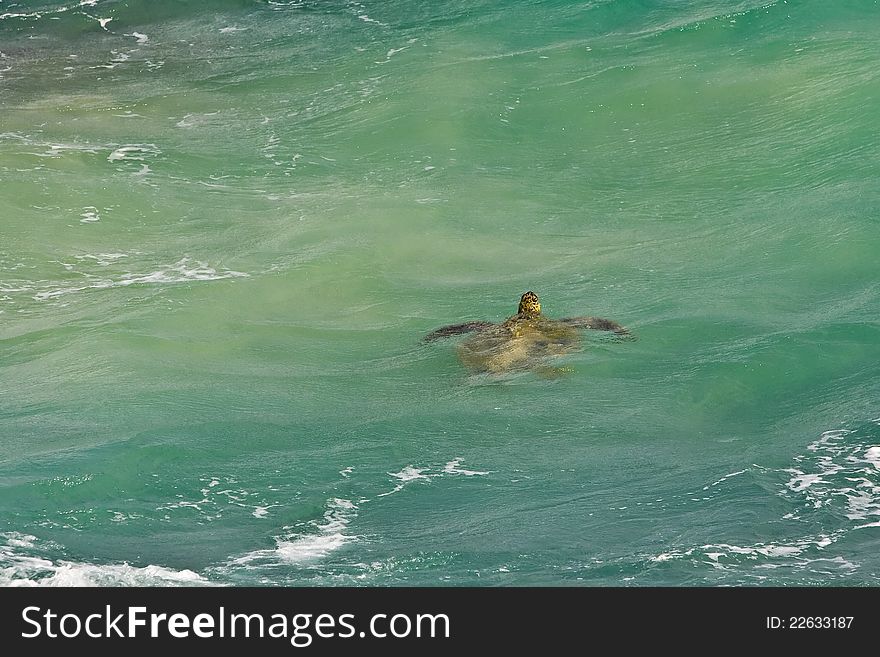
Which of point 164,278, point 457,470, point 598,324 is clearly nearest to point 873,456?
point 457,470

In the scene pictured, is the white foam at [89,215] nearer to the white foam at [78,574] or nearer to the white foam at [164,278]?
the white foam at [164,278]

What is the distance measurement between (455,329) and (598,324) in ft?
5.40

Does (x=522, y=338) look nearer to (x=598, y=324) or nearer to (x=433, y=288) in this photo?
(x=598, y=324)

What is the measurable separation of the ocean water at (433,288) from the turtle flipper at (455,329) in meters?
0.27

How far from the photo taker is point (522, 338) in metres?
13.5

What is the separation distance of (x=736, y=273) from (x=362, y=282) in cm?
488

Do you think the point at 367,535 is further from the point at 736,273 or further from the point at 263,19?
the point at 263,19

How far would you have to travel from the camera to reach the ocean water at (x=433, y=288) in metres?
9.97

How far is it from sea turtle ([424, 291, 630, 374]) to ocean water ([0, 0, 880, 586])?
235 millimetres

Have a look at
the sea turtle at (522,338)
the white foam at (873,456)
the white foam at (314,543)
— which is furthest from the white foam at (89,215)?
the white foam at (873,456)

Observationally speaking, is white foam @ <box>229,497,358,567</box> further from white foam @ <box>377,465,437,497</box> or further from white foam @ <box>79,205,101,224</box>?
white foam @ <box>79,205,101,224</box>

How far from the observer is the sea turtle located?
13.2m

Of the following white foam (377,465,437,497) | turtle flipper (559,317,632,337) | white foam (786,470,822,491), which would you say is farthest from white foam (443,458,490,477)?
turtle flipper (559,317,632,337)
